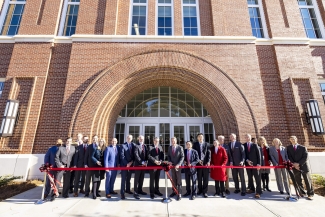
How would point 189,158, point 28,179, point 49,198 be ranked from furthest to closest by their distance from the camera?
point 28,179, point 189,158, point 49,198

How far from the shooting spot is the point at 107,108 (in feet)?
27.9

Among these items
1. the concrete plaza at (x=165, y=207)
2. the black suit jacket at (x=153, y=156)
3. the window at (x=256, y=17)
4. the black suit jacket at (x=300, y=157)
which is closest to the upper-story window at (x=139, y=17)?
the window at (x=256, y=17)

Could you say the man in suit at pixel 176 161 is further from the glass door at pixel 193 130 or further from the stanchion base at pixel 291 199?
the glass door at pixel 193 130

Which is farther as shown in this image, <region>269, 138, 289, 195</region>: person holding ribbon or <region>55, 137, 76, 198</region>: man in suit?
<region>269, 138, 289, 195</region>: person holding ribbon

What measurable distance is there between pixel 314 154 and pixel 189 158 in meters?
6.24

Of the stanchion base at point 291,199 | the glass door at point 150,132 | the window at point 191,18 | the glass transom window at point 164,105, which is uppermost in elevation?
the window at point 191,18

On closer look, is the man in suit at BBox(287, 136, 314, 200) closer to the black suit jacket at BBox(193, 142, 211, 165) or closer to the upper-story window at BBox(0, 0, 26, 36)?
the black suit jacket at BBox(193, 142, 211, 165)

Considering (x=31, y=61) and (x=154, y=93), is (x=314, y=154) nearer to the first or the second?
(x=154, y=93)

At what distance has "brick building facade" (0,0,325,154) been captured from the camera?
8109 millimetres

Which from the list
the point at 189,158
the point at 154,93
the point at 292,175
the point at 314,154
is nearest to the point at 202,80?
the point at 154,93

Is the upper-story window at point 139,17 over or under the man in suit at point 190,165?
over

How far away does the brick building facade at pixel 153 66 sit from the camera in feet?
26.6

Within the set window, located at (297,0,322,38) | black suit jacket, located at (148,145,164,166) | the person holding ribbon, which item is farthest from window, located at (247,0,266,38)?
black suit jacket, located at (148,145,164,166)

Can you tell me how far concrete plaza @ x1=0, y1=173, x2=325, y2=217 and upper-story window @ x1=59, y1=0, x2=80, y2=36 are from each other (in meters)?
8.37
